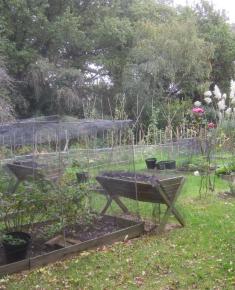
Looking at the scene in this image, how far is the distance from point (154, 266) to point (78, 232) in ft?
4.25

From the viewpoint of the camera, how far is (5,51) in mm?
14820

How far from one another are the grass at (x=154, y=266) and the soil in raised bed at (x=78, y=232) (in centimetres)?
37

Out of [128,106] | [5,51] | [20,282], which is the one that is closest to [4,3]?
[5,51]

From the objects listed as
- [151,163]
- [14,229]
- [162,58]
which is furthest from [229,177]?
[162,58]

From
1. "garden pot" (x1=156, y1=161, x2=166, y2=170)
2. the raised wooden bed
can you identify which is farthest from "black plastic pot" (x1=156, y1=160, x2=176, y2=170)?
the raised wooden bed

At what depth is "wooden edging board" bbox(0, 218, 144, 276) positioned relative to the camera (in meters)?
3.83

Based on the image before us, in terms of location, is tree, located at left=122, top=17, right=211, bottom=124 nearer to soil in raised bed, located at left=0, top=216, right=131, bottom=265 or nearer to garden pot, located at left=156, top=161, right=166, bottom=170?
Result: garden pot, located at left=156, top=161, right=166, bottom=170

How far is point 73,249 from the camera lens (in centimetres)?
427

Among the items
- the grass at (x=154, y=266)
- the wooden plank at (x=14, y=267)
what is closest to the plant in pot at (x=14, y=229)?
the wooden plank at (x=14, y=267)

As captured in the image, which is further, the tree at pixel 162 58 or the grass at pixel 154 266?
the tree at pixel 162 58

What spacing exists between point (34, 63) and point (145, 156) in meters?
6.64

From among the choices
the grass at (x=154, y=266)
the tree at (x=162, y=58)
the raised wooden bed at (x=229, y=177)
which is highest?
the tree at (x=162, y=58)

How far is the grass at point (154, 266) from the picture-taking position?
355 cm

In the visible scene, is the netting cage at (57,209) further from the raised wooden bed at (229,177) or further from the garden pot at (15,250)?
the raised wooden bed at (229,177)
